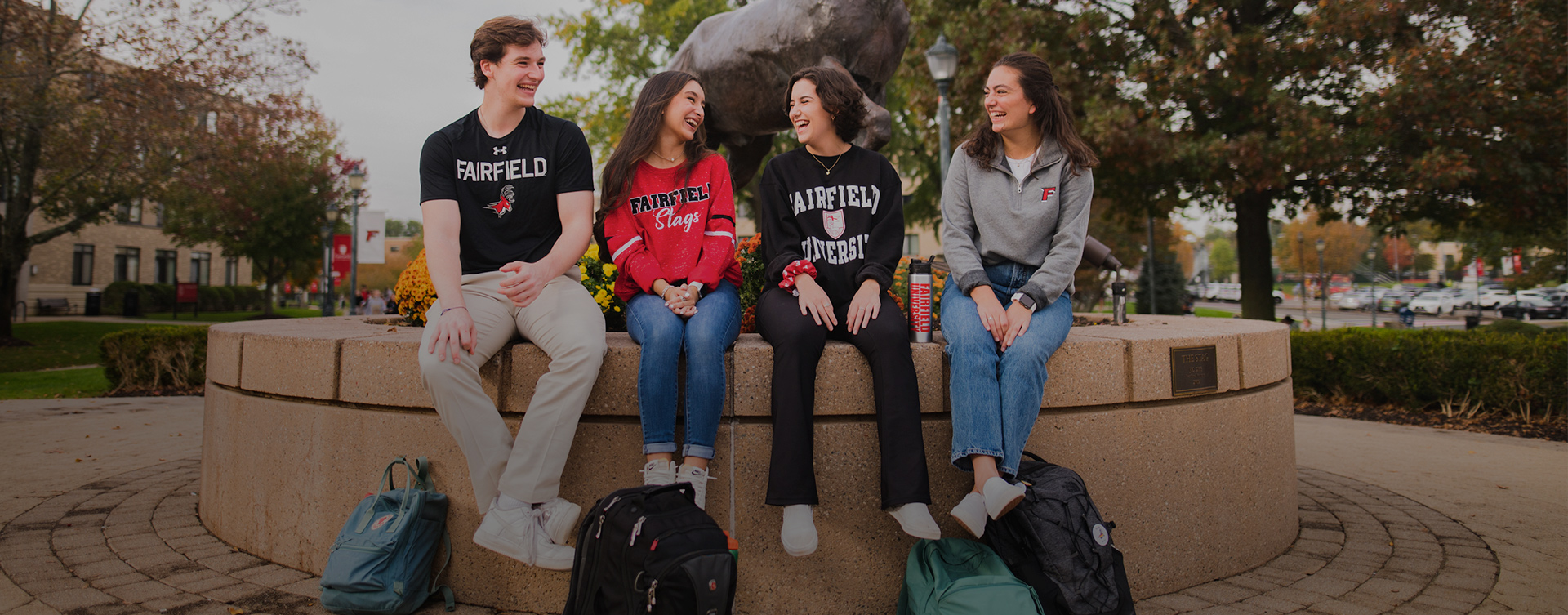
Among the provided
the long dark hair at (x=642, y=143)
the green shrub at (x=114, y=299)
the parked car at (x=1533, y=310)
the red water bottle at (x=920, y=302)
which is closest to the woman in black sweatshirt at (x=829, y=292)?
the red water bottle at (x=920, y=302)

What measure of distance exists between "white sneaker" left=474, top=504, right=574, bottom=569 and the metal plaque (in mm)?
2487

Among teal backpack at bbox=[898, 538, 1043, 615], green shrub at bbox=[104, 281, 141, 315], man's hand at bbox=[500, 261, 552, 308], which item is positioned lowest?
teal backpack at bbox=[898, 538, 1043, 615]

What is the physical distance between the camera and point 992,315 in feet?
10.1

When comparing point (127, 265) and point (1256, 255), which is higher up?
point (127, 265)

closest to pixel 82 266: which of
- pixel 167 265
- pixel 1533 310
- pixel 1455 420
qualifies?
pixel 167 265

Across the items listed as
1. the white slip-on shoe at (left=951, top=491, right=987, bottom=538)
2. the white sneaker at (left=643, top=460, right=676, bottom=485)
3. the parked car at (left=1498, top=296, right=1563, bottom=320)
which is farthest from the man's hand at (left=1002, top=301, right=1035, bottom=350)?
the parked car at (left=1498, top=296, right=1563, bottom=320)

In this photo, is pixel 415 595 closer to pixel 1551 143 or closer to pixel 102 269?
pixel 1551 143

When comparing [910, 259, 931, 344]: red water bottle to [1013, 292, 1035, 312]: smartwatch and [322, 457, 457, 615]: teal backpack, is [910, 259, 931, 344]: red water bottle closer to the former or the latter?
[1013, 292, 1035, 312]: smartwatch

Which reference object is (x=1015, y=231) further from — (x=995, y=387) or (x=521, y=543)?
(x=521, y=543)

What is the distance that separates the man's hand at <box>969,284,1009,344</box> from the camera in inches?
121

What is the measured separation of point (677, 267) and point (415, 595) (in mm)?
1590

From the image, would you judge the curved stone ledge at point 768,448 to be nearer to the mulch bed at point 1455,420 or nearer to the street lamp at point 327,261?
the mulch bed at point 1455,420

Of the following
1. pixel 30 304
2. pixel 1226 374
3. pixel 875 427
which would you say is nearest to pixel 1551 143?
pixel 1226 374

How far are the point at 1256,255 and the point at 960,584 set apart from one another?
13813 millimetres
